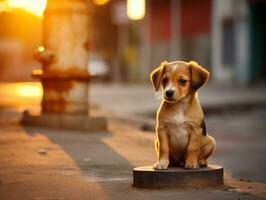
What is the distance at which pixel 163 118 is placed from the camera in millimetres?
7719

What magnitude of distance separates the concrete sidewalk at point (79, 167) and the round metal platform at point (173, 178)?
0.08 meters

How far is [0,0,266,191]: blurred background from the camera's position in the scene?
53.4 ft

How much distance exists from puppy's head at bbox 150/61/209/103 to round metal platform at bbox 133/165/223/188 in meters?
0.64

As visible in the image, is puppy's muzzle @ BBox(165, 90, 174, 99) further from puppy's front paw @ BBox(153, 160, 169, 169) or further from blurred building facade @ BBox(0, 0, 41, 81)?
blurred building facade @ BBox(0, 0, 41, 81)

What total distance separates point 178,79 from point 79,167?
A: 185 centimetres

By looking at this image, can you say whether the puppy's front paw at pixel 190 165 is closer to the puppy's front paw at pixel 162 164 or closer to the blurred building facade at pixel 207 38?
the puppy's front paw at pixel 162 164

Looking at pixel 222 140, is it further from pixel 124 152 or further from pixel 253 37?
pixel 253 37

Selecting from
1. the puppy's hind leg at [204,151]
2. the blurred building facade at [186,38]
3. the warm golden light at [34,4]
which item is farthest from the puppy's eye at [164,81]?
the blurred building facade at [186,38]

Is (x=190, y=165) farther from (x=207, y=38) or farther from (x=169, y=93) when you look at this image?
(x=207, y=38)

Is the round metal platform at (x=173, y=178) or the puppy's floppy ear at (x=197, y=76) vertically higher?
the puppy's floppy ear at (x=197, y=76)

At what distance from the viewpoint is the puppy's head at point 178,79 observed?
24.8 ft

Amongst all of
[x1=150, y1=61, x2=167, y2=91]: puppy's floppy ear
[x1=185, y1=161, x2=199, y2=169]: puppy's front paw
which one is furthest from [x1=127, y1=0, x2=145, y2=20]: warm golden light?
[x1=185, y1=161, x2=199, y2=169]: puppy's front paw

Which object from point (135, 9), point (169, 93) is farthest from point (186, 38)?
point (169, 93)

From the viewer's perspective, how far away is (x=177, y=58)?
53.7 meters
